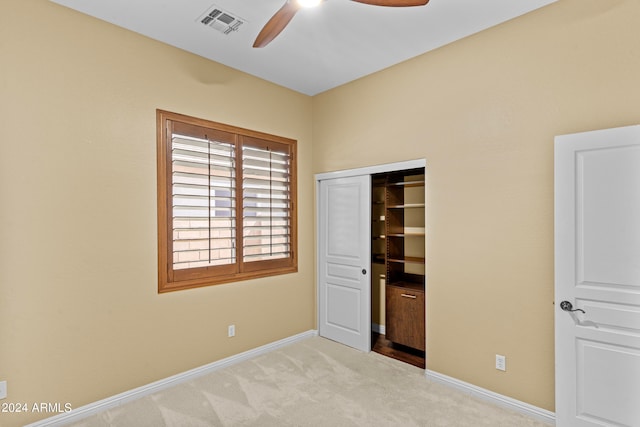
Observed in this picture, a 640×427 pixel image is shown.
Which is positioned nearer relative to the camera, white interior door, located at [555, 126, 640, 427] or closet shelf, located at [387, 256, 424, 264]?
white interior door, located at [555, 126, 640, 427]

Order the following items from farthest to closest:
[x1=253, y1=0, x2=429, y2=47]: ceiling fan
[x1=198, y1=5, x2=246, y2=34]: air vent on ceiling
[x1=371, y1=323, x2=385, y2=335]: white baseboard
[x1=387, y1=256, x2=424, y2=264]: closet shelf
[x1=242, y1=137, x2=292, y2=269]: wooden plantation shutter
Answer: [x1=371, y1=323, x2=385, y2=335]: white baseboard, [x1=387, y1=256, x2=424, y2=264]: closet shelf, [x1=242, y1=137, x2=292, y2=269]: wooden plantation shutter, [x1=198, y1=5, x2=246, y2=34]: air vent on ceiling, [x1=253, y1=0, x2=429, y2=47]: ceiling fan

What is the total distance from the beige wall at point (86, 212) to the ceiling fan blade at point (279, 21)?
1.26 metres

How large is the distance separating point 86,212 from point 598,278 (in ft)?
12.0

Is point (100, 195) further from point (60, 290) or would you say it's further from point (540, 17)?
point (540, 17)

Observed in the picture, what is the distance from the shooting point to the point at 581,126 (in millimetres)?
2334

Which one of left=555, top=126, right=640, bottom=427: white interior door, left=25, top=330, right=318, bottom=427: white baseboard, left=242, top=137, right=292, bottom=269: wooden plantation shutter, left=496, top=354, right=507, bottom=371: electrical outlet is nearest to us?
left=555, top=126, right=640, bottom=427: white interior door

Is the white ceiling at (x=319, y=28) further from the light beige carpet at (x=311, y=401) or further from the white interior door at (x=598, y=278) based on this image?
the light beige carpet at (x=311, y=401)

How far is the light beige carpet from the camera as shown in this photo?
2.48 m

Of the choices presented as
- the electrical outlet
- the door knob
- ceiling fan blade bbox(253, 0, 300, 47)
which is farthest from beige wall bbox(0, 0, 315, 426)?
the door knob

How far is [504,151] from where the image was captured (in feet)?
8.87

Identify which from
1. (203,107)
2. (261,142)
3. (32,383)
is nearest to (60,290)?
(32,383)

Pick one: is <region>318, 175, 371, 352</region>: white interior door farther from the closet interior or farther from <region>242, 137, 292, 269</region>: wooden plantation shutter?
<region>242, 137, 292, 269</region>: wooden plantation shutter

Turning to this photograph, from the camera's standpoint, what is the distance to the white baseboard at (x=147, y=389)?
2424mm

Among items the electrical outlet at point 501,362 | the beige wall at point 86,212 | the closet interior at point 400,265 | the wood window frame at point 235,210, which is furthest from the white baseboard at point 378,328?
the beige wall at point 86,212
